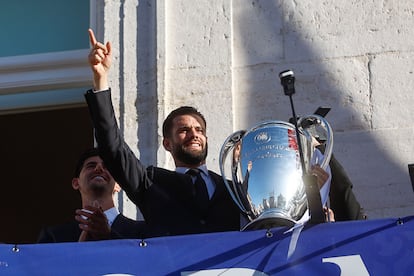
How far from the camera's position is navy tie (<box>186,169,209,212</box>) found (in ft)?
15.2

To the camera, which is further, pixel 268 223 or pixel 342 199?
pixel 342 199

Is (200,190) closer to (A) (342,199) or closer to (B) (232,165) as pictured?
(B) (232,165)

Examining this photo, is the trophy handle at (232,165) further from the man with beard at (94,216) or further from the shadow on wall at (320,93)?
the shadow on wall at (320,93)

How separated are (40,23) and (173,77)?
1080mm

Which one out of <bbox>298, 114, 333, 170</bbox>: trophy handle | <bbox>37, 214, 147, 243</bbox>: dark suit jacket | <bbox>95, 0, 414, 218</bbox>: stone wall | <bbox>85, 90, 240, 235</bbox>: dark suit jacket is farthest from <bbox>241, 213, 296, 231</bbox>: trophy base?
<bbox>95, 0, 414, 218</bbox>: stone wall

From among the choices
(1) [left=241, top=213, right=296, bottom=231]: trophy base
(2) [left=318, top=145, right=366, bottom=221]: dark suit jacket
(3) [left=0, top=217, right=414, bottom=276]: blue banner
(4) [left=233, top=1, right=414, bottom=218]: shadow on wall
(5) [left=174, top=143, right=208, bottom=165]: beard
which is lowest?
(3) [left=0, top=217, right=414, bottom=276]: blue banner

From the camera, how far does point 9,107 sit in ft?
21.8

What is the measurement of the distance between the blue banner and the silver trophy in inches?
4.5

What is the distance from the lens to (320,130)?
491cm

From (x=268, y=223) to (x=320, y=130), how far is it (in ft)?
2.68

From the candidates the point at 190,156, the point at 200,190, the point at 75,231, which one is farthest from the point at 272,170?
the point at 75,231

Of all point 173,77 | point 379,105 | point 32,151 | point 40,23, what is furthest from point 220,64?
point 32,151

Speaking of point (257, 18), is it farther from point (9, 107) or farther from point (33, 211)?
point (33, 211)

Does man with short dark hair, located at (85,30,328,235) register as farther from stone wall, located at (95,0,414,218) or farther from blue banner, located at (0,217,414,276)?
stone wall, located at (95,0,414,218)
